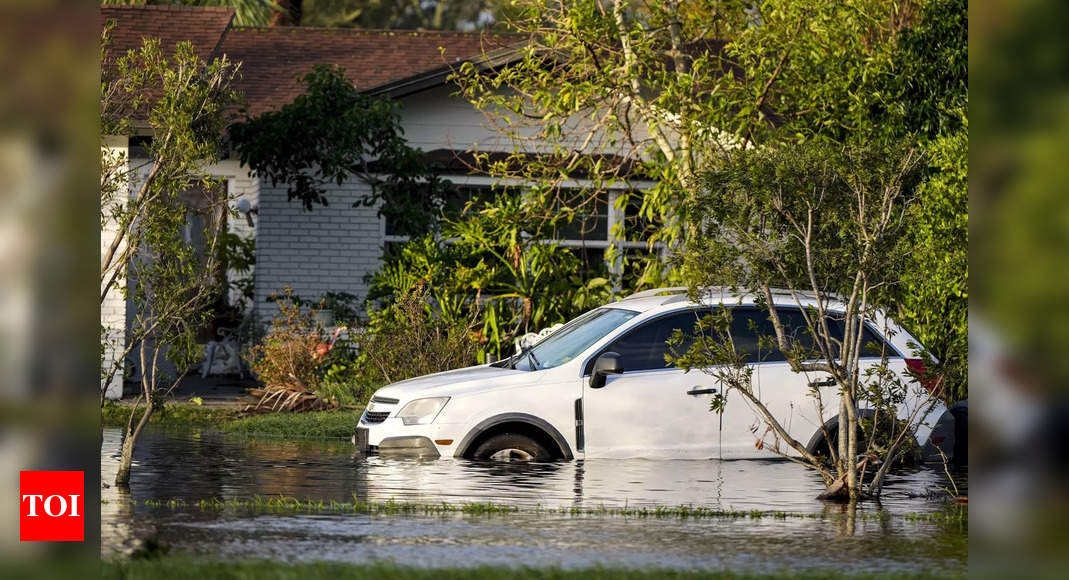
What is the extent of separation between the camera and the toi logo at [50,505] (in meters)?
6.17

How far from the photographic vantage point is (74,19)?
19.0ft

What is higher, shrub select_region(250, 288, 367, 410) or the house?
the house

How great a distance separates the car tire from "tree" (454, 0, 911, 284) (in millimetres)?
4715

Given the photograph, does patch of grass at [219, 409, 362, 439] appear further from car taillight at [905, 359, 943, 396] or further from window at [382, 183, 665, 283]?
car taillight at [905, 359, 943, 396]

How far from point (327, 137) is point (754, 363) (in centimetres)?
997

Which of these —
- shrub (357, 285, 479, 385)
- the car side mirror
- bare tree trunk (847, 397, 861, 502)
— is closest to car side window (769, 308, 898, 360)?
the car side mirror

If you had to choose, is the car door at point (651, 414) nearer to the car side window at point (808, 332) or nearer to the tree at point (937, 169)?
the car side window at point (808, 332)

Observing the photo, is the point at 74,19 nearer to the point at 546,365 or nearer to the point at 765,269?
the point at 765,269

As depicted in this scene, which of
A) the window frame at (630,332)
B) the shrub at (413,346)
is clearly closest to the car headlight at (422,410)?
the window frame at (630,332)

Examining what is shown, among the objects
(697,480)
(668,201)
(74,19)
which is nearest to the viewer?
(74,19)

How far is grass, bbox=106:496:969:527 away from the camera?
33.8ft

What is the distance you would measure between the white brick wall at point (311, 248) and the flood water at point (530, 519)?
346 inches

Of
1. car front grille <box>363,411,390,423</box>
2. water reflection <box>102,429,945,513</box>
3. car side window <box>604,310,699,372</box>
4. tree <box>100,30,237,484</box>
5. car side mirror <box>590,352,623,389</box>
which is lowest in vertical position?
water reflection <box>102,429,945,513</box>

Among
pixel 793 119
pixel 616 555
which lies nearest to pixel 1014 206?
pixel 616 555
